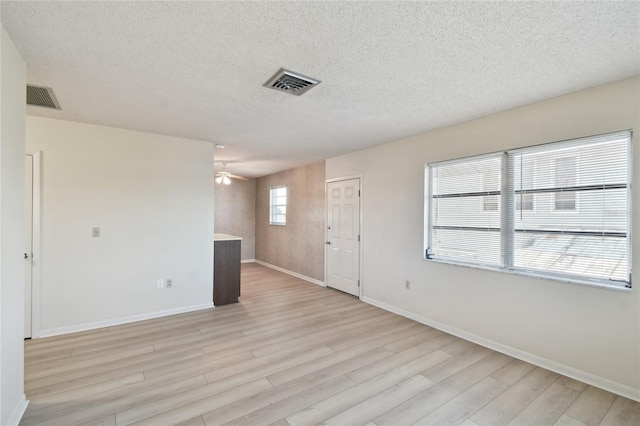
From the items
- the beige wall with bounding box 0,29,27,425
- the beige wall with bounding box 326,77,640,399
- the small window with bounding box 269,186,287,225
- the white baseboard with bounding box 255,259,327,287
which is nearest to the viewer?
the beige wall with bounding box 0,29,27,425

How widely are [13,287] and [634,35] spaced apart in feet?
13.7

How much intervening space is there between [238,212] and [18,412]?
6.65 metres

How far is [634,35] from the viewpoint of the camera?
1.76 metres

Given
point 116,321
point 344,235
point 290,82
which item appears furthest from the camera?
point 344,235

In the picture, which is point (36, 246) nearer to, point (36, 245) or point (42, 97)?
point (36, 245)

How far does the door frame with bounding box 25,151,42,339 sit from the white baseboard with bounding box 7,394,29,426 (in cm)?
156

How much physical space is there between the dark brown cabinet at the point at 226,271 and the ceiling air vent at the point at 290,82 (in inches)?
114

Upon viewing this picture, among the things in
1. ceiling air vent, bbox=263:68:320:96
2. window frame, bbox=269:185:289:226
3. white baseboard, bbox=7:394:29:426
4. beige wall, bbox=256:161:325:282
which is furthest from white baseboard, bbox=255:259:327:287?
white baseboard, bbox=7:394:29:426

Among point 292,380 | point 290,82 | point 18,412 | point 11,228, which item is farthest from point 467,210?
point 18,412

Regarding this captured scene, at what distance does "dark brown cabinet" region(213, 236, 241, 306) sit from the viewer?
4516 millimetres

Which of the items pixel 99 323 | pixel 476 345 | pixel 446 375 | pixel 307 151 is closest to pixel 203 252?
pixel 99 323

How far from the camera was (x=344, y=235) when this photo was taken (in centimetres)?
531

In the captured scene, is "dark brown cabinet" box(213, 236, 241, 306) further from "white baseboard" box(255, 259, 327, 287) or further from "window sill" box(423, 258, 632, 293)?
"window sill" box(423, 258, 632, 293)

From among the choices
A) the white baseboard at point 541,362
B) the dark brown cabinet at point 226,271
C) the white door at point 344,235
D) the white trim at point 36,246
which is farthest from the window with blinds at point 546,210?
the white trim at point 36,246
